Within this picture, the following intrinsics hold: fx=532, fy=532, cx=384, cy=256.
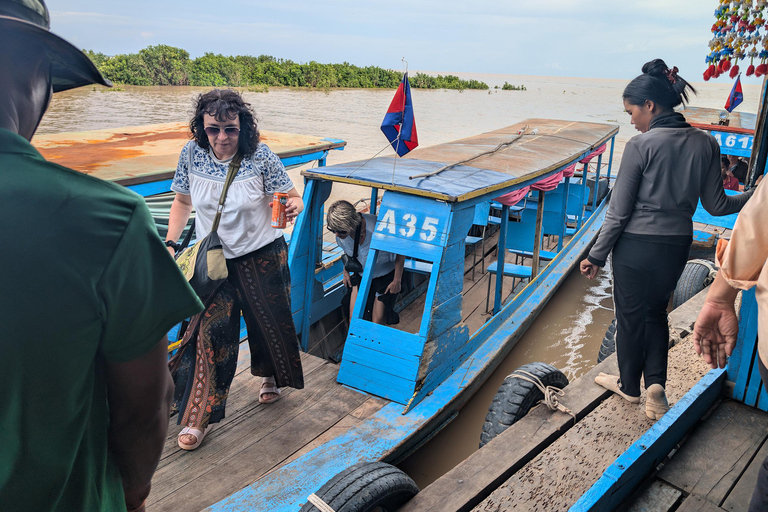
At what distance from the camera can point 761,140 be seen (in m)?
2.61

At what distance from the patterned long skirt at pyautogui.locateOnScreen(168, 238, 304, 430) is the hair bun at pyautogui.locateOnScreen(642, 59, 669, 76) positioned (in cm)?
226

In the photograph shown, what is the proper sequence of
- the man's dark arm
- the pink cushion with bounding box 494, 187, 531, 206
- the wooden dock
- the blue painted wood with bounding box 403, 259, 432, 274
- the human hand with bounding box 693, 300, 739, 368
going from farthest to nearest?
the blue painted wood with bounding box 403, 259, 432, 274 < the pink cushion with bounding box 494, 187, 531, 206 < the wooden dock < the human hand with bounding box 693, 300, 739, 368 < the man's dark arm

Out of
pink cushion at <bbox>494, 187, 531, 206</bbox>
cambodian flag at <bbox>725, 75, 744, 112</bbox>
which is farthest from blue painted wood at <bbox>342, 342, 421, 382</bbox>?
cambodian flag at <bbox>725, 75, 744, 112</bbox>

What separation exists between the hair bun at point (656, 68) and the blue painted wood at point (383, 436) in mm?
2385

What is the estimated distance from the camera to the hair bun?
9.16 ft

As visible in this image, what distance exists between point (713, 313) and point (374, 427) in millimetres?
2119

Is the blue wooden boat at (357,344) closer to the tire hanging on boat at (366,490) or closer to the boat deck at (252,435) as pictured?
Result: the boat deck at (252,435)

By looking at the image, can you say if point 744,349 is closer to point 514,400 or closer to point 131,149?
point 514,400

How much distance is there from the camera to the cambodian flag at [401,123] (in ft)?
13.6

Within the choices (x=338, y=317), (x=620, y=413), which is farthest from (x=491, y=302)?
(x=620, y=413)

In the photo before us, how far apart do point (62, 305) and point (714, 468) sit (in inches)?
108

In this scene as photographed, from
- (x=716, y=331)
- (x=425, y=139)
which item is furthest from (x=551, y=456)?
(x=425, y=139)

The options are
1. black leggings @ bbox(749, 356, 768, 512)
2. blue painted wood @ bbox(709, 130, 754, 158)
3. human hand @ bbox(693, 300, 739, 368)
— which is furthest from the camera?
blue painted wood @ bbox(709, 130, 754, 158)

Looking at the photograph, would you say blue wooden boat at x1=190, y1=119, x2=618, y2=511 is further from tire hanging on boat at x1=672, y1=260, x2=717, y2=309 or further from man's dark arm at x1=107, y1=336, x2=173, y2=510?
man's dark arm at x1=107, y1=336, x2=173, y2=510
